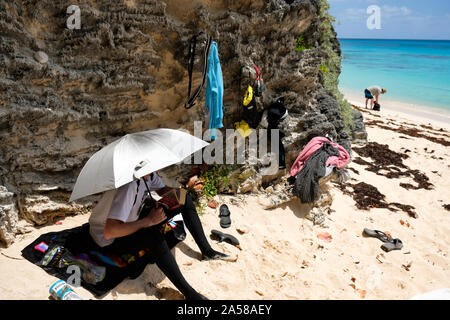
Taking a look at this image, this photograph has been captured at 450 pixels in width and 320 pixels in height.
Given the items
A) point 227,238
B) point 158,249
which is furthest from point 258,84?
point 158,249

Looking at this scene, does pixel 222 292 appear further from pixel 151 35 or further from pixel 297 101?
pixel 297 101

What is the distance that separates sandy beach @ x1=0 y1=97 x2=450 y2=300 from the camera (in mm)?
3195

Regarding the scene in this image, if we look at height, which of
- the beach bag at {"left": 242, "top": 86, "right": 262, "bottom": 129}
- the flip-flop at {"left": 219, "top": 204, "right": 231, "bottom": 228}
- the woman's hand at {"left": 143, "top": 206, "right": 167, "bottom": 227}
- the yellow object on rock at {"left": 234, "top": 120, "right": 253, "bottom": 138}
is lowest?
the flip-flop at {"left": 219, "top": 204, "right": 231, "bottom": 228}

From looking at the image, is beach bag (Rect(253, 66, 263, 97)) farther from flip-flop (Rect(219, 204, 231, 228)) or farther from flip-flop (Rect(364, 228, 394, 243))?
flip-flop (Rect(364, 228, 394, 243))

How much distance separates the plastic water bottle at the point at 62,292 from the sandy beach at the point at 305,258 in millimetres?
118

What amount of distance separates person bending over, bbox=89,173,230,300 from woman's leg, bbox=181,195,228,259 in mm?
578

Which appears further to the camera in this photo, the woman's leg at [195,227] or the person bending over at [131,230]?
the woman's leg at [195,227]

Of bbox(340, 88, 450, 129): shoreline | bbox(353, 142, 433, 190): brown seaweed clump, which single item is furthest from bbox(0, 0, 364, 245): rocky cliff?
bbox(340, 88, 450, 129): shoreline

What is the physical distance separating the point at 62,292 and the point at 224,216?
246 cm

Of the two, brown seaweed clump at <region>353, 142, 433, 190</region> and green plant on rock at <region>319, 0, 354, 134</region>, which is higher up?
green plant on rock at <region>319, 0, 354, 134</region>

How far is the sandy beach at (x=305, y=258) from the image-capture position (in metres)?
3.20

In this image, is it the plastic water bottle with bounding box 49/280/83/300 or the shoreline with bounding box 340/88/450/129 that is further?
the shoreline with bounding box 340/88/450/129

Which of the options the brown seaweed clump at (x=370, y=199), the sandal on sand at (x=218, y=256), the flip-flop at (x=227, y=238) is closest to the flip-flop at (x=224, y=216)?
the flip-flop at (x=227, y=238)

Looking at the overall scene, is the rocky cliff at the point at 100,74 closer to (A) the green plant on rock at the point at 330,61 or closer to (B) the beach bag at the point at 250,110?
(B) the beach bag at the point at 250,110
